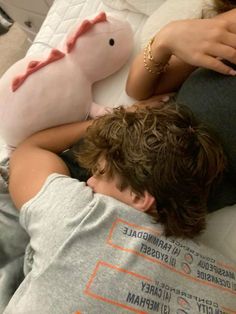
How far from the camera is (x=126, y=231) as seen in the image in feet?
2.15

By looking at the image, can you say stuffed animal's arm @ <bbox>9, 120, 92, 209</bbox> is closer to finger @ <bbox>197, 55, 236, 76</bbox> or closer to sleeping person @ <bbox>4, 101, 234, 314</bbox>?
sleeping person @ <bbox>4, 101, 234, 314</bbox>

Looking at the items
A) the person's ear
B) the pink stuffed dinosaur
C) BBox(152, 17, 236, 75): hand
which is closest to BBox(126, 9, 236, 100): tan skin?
BBox(152, 17, 236, 75): hand

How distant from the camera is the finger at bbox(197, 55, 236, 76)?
72 cm

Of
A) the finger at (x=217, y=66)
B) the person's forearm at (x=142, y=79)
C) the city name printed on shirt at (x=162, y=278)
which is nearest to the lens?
the city name printed on shirt at (x=162, y=278)

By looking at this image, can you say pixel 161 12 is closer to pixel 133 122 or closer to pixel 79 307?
pixel 133 122

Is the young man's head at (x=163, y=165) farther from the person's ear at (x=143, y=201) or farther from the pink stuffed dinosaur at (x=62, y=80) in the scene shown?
the pink stuffed dinosaur at (x=62, y=80)

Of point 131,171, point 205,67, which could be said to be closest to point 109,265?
point 131,171

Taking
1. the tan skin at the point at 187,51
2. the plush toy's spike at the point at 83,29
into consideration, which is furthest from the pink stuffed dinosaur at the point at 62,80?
the tan skin at the point at 187,51

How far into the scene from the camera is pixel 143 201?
27.2 inches

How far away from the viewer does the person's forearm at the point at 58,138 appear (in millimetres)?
884

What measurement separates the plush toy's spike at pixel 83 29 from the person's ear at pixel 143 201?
17.3 inches

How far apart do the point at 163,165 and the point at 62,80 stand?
1.22 feet

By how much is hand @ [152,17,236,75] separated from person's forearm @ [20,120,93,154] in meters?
0.27

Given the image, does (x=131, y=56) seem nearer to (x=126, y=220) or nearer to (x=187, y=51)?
(x=187, y=51)
